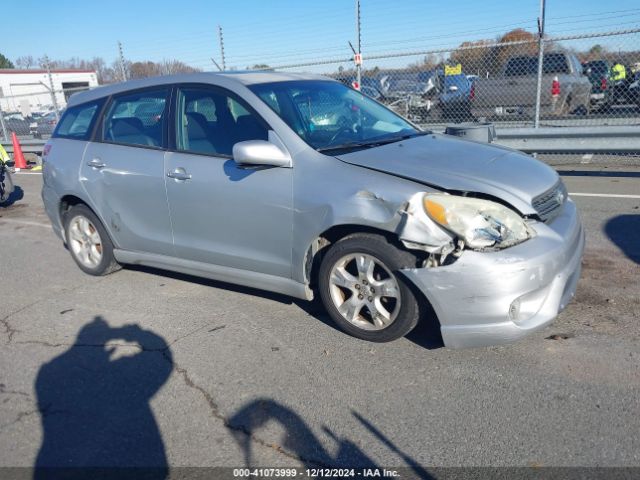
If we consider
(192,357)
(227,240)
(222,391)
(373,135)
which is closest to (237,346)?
(192,357)

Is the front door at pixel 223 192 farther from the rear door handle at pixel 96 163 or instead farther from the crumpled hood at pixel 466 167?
the rear door handle at pixel 96 163

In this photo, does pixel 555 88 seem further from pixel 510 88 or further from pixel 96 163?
pixel 96 163

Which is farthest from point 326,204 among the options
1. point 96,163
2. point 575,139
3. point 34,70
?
point 34,70

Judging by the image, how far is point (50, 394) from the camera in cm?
330

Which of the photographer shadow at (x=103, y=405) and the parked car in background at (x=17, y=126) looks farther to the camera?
the parked car in background at (x=17, y=126)

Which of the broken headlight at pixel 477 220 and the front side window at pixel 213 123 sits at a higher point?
the front side window at pixel 213 123

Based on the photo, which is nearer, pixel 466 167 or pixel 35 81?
pixel 466 167

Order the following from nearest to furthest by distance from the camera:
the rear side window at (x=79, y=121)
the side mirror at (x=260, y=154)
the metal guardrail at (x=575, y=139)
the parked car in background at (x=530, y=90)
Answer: the side mirror at (x=260, y=154)
the rear side window at (x=79, y=121)
the metal guardrail at (x=575, y=139)
the parked car in background at (x=530, y=90)

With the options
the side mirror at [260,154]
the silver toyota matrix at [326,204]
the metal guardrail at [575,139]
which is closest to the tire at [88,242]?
the silver toyota matrix at [326,204]

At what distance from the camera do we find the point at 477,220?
3049mm

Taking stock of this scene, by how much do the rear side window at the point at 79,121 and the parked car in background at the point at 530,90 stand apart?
9455 mm

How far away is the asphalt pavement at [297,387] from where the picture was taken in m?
2.62

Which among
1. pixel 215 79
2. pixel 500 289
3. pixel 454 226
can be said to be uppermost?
pixel 215 79

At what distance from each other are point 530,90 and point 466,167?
1043 centimetres
